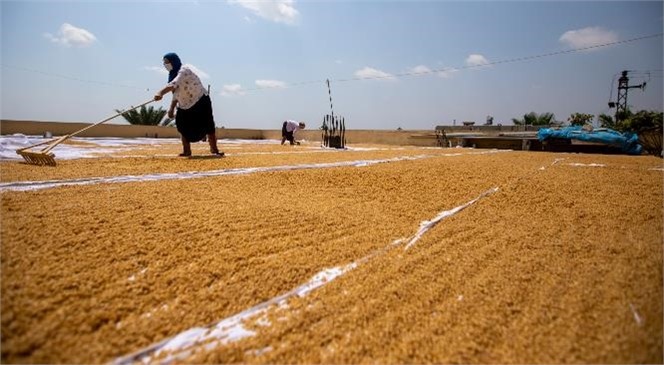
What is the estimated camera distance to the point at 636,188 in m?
2.89

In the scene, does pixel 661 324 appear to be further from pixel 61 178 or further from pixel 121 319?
pixel 61 178

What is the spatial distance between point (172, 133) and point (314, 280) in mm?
17237

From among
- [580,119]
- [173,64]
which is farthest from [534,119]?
[173,64]

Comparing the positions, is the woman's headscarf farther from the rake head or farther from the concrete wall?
the concrete wall

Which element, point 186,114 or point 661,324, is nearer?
point 661,324

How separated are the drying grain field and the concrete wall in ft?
44.6

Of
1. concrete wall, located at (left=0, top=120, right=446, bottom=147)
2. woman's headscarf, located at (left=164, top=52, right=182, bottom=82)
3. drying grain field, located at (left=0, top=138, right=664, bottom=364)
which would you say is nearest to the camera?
drying grain field, located at (left=0, top=138, right=664, bottom=364)

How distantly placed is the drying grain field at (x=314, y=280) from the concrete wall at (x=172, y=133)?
13.6 metres

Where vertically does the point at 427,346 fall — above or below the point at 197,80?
below

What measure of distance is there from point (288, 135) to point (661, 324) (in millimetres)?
10495


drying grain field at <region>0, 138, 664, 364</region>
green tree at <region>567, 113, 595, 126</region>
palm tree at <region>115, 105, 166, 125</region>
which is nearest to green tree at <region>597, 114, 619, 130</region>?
green tree at <region>567, 113, 595, 126</region>

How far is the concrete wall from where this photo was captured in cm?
1178

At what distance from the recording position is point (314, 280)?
120 cm

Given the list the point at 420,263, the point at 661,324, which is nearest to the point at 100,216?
the point at 420,263
